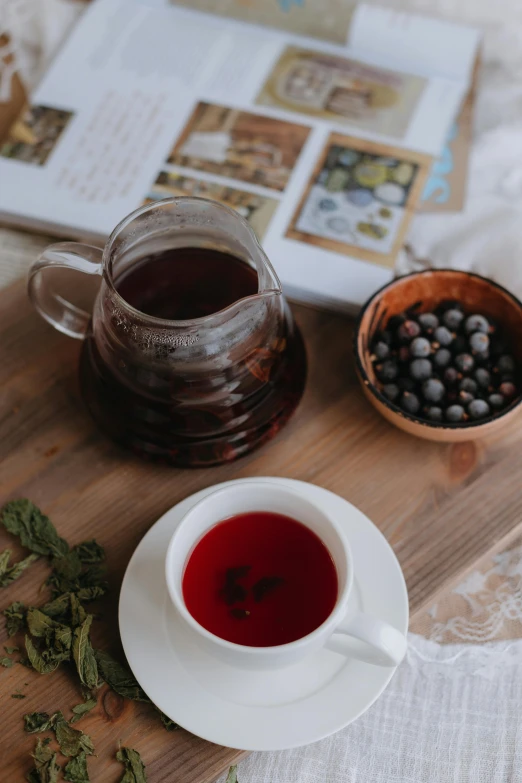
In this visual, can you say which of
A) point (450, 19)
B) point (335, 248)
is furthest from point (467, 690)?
point (450, 19)

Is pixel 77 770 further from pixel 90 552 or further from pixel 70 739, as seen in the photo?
pixel 90 552

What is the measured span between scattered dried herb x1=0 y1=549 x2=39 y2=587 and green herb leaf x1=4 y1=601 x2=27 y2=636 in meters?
0.02

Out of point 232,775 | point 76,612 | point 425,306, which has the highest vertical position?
point 425,306

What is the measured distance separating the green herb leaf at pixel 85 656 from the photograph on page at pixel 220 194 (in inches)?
18.4

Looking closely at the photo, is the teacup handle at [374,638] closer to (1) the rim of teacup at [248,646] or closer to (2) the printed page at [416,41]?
(1) the rim of teacup at [248,646]

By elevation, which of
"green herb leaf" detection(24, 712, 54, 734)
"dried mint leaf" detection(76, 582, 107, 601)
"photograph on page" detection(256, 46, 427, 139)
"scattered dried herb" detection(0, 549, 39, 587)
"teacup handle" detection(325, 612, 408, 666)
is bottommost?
"green herb leaf" detection(24, 712, 54, 734)

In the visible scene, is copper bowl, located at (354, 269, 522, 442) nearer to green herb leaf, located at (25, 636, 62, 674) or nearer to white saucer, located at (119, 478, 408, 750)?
white saucer, located at (119, 478, 408, 750)

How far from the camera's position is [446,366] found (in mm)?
729

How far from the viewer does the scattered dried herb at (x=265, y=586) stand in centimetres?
59

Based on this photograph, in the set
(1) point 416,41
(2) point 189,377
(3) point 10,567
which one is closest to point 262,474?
(2) point 189,377

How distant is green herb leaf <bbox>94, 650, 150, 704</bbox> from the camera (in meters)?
0.60

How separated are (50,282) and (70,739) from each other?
15.8 inches

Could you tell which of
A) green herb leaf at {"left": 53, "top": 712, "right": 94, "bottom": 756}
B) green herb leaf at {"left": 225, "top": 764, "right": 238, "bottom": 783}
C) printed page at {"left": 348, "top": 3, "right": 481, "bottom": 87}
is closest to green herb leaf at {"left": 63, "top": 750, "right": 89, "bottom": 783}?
green herb leaf at {"left": 53, "top": 712, "right": 94, "bottom": 756}

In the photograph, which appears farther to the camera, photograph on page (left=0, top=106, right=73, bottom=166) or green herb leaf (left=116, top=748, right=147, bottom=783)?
photograph on page (left=0, top=106, right=73, bottom=166)
